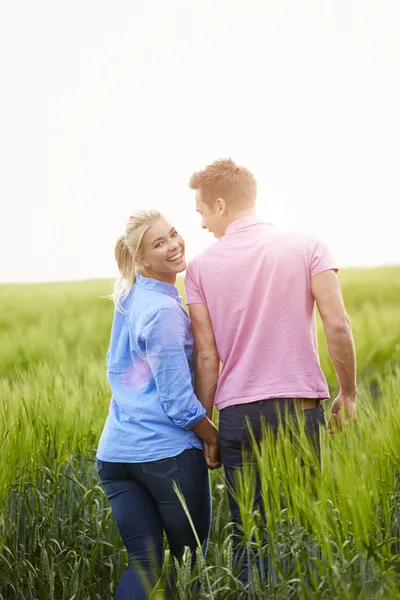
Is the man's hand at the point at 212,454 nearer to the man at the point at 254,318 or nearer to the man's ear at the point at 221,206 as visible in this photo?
the man at the point at 254,318

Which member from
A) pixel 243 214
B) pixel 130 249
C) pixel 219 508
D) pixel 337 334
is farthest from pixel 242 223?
pixel 219 508

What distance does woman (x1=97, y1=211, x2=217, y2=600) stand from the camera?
210cm

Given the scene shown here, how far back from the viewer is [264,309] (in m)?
2.22

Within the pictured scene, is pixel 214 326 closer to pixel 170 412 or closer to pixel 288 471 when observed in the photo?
pixel 170 412

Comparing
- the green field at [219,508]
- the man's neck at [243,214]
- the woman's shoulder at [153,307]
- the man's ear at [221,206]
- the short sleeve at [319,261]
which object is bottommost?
the green field at [219,508]

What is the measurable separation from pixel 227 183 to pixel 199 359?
1.87ft

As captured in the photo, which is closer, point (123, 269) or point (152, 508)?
point (152, 508)

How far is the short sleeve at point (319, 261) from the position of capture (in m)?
2.23

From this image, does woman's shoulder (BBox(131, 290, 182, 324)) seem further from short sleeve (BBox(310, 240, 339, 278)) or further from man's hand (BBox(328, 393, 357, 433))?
man's hand (BBox(328, 393, 357, 433))

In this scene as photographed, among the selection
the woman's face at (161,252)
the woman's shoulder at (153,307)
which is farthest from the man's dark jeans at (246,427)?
the woman's face at (161,252)

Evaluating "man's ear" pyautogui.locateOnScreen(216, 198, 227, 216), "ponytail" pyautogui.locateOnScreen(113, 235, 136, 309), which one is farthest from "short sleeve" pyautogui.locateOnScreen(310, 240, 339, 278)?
"ponytail" pyautogui.locateOnScreen(113, 235, 136, 309)

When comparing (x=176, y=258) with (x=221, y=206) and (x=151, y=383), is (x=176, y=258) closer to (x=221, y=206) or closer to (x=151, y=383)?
(x=221, y=206)

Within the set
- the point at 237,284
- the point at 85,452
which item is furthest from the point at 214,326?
the point at 85,452

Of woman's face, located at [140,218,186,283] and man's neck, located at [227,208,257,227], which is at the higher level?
man's neck, located at [227,208,257,227]
